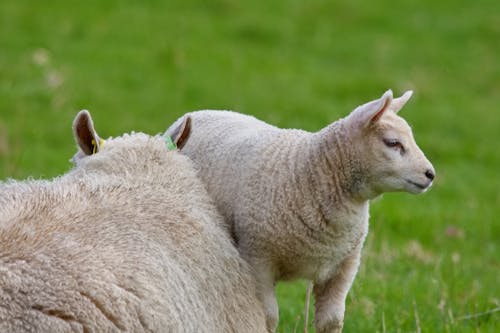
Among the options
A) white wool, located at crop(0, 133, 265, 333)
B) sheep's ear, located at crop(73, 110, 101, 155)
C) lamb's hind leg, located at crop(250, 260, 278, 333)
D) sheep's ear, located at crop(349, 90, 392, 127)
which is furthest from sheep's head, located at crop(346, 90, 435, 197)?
sheep's ear, located at crop(73, 110, 101, 155)

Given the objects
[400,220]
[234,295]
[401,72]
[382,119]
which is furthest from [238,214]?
[401,72]

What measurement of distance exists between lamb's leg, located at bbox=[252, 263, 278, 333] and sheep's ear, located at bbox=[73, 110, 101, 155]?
106 centimetres

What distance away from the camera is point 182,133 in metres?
5.62

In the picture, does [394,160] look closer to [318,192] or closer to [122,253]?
[318,192]

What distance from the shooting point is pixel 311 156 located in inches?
211

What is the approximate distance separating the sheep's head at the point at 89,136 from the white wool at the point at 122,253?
7 centimetres

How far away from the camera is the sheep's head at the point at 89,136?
5551 mm

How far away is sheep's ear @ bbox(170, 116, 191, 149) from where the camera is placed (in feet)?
18.4

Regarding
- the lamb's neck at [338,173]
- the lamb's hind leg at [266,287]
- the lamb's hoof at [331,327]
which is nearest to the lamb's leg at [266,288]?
the lamb's hind leg at [266,287]

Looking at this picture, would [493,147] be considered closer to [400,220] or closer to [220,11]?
[400,220]

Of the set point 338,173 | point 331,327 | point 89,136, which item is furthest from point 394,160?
point 89,136

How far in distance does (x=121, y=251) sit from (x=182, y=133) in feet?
3.94

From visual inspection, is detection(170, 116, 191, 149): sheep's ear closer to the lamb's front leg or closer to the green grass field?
the lamb's front leg

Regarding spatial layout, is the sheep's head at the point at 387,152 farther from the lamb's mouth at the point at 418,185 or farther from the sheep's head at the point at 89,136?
the sheep's head at the point at 89,136
